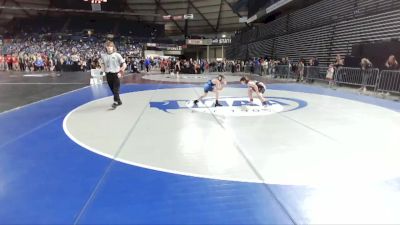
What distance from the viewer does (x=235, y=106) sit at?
828cm

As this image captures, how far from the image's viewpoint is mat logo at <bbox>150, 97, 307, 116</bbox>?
24.3ft

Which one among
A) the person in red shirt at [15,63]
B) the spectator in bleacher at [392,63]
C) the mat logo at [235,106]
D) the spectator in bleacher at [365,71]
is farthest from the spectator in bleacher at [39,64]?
the spectator in bleacher at [392,63]

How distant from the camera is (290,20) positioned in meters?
26.3

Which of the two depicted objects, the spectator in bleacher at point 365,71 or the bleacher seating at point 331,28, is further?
the bleacher seating at point 331,28

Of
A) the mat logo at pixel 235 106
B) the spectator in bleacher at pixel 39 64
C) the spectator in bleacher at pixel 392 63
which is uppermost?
the spectator in bleacher at pixel 392 63

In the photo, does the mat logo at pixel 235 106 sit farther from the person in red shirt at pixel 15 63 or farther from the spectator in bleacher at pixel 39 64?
the person in red shirt at pixel 15 63

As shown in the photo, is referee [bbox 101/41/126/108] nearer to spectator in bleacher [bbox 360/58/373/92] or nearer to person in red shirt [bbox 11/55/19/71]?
spectator in bleacher [bbox 360/58/373/92]

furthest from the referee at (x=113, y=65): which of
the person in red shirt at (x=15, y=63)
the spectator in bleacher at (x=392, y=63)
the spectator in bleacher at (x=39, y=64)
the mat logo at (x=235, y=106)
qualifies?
the person in red shirt at (x=15, y=63)

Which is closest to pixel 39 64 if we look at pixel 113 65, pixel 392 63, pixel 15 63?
pixel 15 63

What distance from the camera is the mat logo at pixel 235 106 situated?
24.3 feet

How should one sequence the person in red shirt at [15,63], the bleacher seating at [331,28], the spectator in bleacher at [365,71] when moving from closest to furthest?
the spectator in bleacher at [365,71]
the bleacher seating at [331,28]
the person in red shirt at [15,63]

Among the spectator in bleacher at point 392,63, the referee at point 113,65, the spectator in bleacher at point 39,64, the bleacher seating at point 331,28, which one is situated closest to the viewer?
the referee at point 113,65

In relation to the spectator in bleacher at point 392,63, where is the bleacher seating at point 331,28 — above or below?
above

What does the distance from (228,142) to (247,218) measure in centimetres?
229
